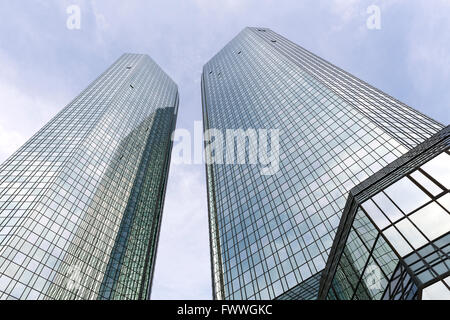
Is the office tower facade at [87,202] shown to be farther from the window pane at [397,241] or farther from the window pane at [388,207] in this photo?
the window pane at [397,241]

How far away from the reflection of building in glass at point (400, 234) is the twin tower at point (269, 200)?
0.07 meters

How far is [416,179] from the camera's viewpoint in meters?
15.0

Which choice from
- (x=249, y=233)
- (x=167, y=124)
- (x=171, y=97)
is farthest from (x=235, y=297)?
(x=171, y=97)

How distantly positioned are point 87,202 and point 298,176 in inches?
2120

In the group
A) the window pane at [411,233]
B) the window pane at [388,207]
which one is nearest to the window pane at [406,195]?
the window pane at [388,207]

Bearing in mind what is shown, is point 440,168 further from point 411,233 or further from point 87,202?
point 87,202

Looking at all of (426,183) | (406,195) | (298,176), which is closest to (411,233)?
(406,195)

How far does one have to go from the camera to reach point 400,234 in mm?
13852

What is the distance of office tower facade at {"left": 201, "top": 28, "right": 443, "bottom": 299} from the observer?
4341 centimetres

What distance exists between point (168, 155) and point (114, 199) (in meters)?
62.3

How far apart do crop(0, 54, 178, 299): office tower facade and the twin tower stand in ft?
1.14

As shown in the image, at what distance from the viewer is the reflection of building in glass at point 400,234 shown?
40.0ft

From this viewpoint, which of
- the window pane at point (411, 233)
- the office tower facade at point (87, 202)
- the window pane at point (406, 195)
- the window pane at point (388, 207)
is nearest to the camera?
the window pane at point (411, 233)

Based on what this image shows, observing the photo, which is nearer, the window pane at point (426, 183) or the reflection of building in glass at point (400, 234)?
the reflection of building in glass at point (400, 234)
